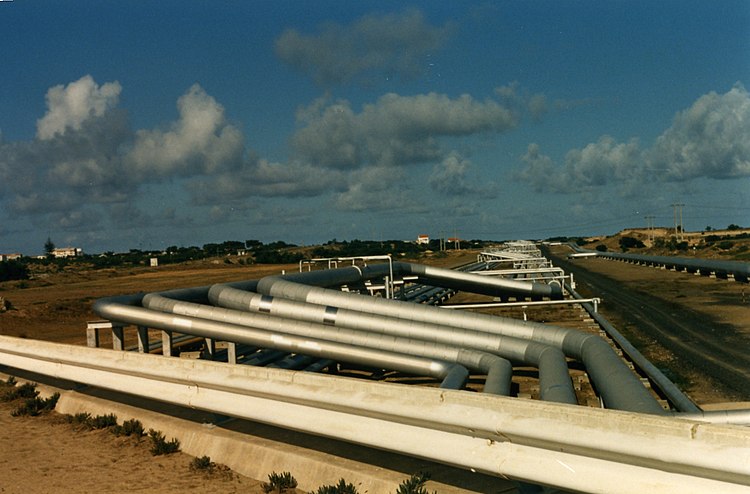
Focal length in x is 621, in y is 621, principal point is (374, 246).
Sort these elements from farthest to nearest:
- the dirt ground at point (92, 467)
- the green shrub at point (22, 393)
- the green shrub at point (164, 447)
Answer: the green shrub at point (22, 393), the green shrub at point (164, 447), the dirt ground at point (92, 467)

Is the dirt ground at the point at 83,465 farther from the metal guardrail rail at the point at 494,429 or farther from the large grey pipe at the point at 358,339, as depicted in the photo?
the large grey pipe at the point at 358,339

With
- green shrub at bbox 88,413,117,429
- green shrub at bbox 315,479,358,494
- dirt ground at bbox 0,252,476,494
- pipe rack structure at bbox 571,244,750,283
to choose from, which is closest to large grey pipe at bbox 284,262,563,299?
green shrub at bbox 88,413,117,429

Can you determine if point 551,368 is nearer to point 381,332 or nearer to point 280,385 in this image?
point 381,332

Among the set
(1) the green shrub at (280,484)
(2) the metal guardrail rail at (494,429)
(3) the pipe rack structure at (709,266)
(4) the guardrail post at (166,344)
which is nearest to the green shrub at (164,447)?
(2) the metal guardrail rail at (494,429)

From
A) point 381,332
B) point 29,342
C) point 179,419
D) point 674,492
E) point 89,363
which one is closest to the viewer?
point 674,492

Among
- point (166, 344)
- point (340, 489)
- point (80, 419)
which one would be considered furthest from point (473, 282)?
point (340, 489)

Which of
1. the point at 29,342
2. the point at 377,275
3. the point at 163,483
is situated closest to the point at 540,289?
the point at 377,275
